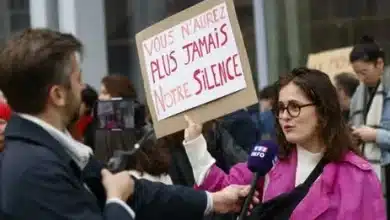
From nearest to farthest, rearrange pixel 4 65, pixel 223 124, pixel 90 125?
pixel 4 65 < pixel 223 124 < pixel 90 125

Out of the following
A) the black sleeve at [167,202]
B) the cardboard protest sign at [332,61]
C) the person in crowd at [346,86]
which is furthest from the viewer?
the cardboard protest sign at [332,61]

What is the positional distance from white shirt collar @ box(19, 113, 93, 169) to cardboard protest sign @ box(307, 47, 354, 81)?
5.06m

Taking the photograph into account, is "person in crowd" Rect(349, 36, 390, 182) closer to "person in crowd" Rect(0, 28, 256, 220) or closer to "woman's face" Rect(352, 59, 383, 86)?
"woman's face" Rect(352, 59, 383, 86)

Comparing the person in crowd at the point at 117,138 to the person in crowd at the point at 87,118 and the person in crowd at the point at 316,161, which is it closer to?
the person in crowd at the point at 316,161

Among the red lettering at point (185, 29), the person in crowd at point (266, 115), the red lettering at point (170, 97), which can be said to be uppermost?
the red lettering at point (185, 29)

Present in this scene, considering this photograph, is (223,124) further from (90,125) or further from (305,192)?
(305,192)

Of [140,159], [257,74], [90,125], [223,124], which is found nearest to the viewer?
[140,159]

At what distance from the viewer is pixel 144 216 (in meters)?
3.29

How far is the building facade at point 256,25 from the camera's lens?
28.9 feet

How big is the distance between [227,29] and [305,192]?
726mm

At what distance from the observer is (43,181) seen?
2670mm

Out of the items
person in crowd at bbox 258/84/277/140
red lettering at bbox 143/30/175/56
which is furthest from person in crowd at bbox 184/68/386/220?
person in crowd at bbox 258/84/277/140

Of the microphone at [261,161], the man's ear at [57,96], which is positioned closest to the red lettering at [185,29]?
the microphone at [261,161]

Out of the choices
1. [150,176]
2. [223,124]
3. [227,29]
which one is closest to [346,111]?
[223,124]
